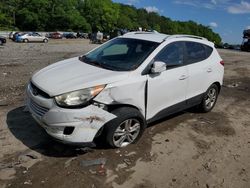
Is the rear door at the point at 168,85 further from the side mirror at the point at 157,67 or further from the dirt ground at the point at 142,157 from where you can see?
the dirt ground at the point at 142,157

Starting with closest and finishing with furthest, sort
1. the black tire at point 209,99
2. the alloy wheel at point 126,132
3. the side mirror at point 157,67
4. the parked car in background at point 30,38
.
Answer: the alloy wheel at point 126,132, the side mirror at point 157,67, the black tire at point 209,99, the parked car in background at point 30,38

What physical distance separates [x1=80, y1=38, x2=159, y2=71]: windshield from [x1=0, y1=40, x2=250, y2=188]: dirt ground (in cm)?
133

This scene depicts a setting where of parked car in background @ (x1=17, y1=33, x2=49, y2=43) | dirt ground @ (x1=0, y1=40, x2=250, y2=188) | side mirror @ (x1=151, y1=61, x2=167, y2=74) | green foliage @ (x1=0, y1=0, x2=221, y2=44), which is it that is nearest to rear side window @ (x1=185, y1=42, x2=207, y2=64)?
side mirror @ (x1=151, y1=61, x2=167, y2=74)

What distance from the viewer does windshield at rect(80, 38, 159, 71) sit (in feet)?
17.4

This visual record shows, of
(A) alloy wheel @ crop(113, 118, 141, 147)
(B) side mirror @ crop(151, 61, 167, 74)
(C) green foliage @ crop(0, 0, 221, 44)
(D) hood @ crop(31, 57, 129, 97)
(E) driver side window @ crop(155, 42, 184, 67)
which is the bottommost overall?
(A) alloy wheel @ crop(113, 118, 141, 147)

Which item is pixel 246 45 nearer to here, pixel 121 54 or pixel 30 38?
pixel 30 38

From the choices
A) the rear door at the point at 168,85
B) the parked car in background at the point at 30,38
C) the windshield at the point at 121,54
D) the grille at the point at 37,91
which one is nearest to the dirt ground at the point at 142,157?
the rear door at the point at 168,85

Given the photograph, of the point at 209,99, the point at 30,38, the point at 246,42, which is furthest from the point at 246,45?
the point at 209,99

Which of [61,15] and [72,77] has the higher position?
[61,15]

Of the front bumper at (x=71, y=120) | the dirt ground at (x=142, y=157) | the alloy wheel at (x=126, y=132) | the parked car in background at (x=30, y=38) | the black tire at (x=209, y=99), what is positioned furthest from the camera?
the parked car in background at (x=30, y=38)

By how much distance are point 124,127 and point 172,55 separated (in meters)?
1.69

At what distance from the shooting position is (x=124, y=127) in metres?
5.01

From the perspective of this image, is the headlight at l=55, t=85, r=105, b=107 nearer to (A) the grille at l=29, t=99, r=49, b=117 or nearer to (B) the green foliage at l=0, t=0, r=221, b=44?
(A) the grille at l=29, t=99, r=49, b=117

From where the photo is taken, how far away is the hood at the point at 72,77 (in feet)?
15.0
